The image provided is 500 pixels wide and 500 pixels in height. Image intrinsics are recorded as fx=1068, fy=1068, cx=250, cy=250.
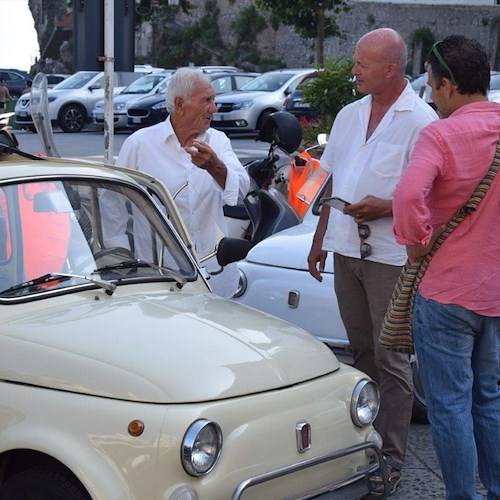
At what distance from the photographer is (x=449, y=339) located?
13.3 feet

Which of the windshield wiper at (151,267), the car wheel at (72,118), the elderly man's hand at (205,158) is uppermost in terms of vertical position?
the elderly man's hand at (205,158)

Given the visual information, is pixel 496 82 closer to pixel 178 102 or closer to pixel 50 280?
pixel 178 102

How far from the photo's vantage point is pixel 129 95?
1116 inches

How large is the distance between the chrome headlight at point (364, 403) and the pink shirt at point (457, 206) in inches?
16.3

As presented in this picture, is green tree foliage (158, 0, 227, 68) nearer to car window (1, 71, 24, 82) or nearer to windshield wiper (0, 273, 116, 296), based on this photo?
car window (1, 71, 24, 82)

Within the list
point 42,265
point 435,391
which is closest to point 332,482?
point 435,391

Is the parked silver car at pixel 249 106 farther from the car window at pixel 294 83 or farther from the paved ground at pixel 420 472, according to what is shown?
the paved ground at pixel 420 472

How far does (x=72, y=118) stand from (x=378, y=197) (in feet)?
82.0

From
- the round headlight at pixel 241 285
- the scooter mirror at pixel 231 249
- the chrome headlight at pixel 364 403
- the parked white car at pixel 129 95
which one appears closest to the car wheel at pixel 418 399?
the round headlight at pixel 241 285

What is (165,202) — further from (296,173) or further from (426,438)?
(296,173)

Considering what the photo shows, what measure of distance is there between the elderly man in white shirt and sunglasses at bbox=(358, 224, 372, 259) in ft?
2.59

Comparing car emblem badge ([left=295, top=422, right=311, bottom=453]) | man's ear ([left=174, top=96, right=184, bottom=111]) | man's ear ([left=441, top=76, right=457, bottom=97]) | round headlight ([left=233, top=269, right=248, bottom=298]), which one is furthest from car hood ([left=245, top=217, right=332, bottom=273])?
car emblem badge ([left=295, top=422, right=311, bottom=453])

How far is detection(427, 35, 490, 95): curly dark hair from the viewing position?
4.00m

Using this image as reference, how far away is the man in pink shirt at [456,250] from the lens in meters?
3.91
